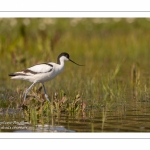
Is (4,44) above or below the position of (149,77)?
above

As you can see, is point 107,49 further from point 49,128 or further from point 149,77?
point 49,128

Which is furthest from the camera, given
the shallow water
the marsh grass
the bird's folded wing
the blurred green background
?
the blurred green background

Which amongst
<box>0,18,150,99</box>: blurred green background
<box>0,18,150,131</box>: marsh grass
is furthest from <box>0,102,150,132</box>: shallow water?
<box>0,18,150,99</box>: blurred green background

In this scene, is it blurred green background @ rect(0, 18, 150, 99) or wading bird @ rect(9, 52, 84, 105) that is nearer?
wading bird @ rect(9, 52, 84, 105)

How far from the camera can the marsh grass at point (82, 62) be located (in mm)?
7887

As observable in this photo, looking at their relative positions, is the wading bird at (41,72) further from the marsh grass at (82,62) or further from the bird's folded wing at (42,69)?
the marsh grass at (82,62)

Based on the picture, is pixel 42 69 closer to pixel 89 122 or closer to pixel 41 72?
pixel 41 72

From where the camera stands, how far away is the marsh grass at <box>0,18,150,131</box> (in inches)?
311

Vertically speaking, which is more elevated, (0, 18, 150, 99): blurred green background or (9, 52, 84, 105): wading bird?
(0, 18, 150, 99): blurred green background

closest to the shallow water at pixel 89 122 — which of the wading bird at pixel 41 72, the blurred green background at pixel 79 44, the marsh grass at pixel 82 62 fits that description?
the marsh grass at pixel 82 62

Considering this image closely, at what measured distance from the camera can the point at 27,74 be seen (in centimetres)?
854

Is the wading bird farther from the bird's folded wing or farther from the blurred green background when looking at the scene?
the blurred green background
